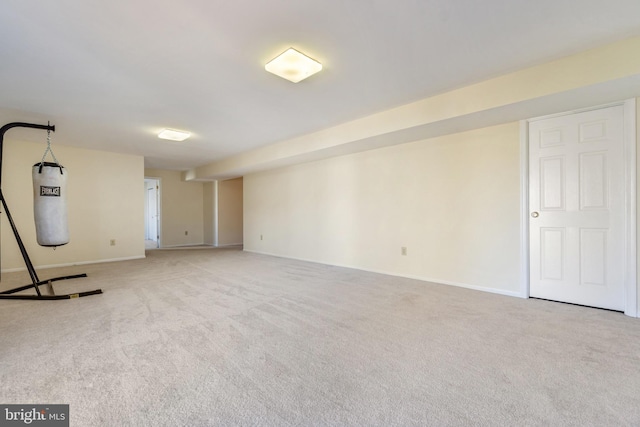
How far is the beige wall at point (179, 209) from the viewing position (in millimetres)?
8023

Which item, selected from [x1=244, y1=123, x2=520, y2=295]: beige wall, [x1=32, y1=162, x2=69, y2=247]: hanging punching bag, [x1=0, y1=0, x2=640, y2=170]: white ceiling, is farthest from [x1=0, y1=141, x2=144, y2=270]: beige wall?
[x1=244, y1=123, x2=520, y2=295]: beige wall

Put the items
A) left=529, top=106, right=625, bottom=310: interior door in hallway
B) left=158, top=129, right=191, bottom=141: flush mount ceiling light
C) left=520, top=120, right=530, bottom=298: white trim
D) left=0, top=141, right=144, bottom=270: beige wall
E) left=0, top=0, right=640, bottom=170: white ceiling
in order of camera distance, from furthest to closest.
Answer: left=0, top=141, right=144, bottom=270: beige wall < left=158, top=129, right=191, bottom=141: flush mount ceiling light < left=520, top=120, right=530, bottom=298: white trim < left=529, top=106, right=625, bottom=310: interior door in hallway < left=0, top=0, right=640, bottom=170: white ceiling

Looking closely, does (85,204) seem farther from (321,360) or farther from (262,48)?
(321,360)

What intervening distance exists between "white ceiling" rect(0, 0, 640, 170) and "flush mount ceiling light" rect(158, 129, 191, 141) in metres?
0.70

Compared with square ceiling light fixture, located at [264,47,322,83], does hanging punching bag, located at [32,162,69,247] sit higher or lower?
lower

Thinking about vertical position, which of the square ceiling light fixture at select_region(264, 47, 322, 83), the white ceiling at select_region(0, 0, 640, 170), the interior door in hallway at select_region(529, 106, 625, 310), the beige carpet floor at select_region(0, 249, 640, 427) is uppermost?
the white ceiling at select_region(0, 0, 640, 170)

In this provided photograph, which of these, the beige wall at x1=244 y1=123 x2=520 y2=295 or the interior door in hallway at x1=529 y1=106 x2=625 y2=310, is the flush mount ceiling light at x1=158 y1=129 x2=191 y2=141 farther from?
the interior door in hallway at x1=529 y1=106 x2=625 y2=310

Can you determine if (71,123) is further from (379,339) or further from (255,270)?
(379,339)

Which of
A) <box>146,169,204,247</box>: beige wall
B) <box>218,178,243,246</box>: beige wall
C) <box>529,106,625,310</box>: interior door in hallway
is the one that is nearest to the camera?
<box>529,106,625,310</box>: interior door in hallway

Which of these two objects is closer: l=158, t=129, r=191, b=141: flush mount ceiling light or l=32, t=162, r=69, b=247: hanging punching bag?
l=32, t=162, r=69, b=247: hanging punching bag

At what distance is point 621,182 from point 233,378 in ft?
12.3

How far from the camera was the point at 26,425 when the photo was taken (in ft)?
4.22

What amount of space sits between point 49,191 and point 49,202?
0.14m

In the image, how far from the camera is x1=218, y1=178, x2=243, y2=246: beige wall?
326 inches
